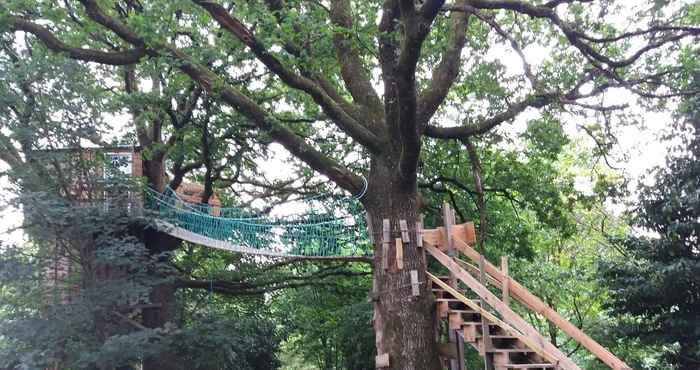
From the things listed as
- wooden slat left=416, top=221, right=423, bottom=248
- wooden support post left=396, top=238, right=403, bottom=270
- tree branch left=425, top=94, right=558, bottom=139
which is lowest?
wooden support post left=396, top=238, right=403, bottom=270

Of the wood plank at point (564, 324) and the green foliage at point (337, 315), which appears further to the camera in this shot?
the green foliage at point (337, 315)

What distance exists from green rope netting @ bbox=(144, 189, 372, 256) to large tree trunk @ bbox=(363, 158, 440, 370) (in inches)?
25.1

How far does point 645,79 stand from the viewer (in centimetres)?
707

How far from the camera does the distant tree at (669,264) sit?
6.95 meters

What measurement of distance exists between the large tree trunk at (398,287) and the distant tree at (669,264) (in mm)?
2752

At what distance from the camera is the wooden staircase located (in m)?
4.69

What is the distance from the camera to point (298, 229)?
24.4 ft

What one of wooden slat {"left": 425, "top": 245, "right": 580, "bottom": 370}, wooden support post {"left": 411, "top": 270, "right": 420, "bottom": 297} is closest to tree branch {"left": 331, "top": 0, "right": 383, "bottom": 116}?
wooden support post {"left": 411, "top": 270, "right": 420, "bottom": 297}

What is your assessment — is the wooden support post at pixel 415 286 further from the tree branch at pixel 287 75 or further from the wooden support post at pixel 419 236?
the tree branch at pixel 287 75

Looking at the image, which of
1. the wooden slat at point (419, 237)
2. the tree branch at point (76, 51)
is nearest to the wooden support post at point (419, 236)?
the wooden slat at point (419, 237)

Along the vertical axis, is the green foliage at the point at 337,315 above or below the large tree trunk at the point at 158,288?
below

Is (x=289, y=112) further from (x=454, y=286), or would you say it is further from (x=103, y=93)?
(x=454, y=286)

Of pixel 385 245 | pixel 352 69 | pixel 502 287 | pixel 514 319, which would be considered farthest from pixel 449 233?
pixel 352 69

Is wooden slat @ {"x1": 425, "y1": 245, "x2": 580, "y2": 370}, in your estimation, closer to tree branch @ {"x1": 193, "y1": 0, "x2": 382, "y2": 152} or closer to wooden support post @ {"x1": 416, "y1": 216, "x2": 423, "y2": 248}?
wooden support post @ {"x1": 416, "y1": 216, "x2": 423, "y2": 248}
